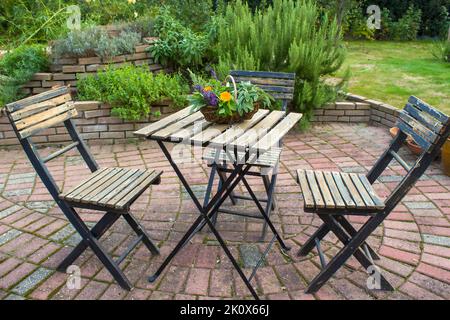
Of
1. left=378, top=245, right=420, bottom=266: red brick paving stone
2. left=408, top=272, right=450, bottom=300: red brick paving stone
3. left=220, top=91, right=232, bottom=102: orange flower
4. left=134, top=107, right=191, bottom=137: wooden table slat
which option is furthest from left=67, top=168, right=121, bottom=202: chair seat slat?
left=408, top=272, right=450, bottom=300: red brick paving stone

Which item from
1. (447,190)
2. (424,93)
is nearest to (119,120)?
(447,190)

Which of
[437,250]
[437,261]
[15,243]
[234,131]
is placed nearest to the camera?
[234,131]

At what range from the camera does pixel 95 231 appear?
238 centimetres

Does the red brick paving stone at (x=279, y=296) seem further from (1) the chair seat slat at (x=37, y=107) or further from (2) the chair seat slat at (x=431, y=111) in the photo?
(1) the chair seat slat at (x=37, y=107)

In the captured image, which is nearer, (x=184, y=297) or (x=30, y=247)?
(x=184, y=297)

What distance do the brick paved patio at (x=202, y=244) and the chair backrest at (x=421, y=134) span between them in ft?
2.04

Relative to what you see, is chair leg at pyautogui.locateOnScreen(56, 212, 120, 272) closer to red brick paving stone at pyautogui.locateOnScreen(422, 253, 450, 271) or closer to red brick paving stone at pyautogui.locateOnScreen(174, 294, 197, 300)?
red brick paving stone at pyautogui.locateOnScreen(174, 294, 197, 300)

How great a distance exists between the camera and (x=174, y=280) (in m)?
2.39

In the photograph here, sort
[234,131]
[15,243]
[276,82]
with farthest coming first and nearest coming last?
[276,82] → [15,243] → [234,131]

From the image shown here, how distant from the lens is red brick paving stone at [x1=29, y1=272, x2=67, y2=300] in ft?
7.51

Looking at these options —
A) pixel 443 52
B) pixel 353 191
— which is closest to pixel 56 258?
pixel 353 191

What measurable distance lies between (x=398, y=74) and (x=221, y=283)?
5.59 meters

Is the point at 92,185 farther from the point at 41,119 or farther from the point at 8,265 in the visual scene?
the point at 8,265
